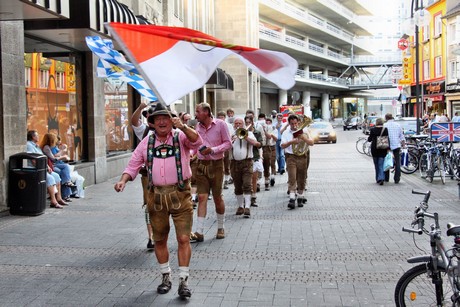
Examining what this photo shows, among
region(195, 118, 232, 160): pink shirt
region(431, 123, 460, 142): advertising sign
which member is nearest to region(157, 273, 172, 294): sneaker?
region(195, 118, 232, 160): pink shirt

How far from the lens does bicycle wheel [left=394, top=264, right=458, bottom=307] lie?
4457 mm

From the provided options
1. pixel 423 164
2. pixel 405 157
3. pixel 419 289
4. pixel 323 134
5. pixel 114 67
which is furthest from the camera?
pixel 323 134

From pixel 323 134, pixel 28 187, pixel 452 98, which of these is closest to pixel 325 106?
pixel 452 98

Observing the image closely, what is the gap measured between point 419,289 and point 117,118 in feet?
48.9

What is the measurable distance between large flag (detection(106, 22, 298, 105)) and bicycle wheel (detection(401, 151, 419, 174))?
506 inches

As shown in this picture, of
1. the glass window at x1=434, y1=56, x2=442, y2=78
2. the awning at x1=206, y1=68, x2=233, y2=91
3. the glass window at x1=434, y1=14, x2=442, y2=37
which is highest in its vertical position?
the glass window at x1=434, y1=14, x2=442, y2=37

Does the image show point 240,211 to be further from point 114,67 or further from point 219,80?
point 219,80

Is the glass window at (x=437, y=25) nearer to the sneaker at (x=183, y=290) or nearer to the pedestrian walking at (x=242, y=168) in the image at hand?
the pedestrian walking at (x=242, y=168)

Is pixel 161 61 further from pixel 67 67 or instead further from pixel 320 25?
pixel 320 25

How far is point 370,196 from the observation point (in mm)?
12906

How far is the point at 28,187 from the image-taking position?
409 inches

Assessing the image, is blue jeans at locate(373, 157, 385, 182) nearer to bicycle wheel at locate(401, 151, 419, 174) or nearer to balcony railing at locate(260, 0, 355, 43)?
bicycle wheel at locate(401, 151, 419, 174)

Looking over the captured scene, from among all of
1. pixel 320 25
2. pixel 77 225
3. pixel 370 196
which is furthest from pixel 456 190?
pixel 320 25

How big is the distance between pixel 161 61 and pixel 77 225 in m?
5.23
